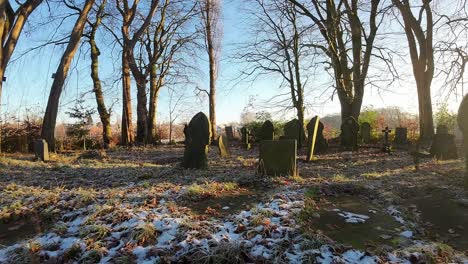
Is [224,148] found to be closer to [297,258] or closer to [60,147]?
[60,147]

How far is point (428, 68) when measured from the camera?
1906 cm

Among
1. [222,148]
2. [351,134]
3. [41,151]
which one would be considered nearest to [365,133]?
[351,134]

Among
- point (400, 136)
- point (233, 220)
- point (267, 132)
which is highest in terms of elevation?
point (267, 132)

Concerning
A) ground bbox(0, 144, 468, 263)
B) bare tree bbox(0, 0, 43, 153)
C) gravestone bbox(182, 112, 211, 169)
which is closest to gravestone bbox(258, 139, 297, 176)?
ground bbox(0, 144, 468, 263)

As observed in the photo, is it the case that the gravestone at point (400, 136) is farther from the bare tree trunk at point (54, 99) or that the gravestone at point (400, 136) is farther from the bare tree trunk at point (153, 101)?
the bare tree trunk at point (54, 99)

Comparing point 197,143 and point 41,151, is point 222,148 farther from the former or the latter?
point 41,151

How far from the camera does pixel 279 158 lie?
8.17 metres

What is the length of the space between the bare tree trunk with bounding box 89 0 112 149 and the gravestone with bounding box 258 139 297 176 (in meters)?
14.3

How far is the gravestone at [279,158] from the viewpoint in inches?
320

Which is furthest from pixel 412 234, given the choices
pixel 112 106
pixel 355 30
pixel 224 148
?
pixel 112 106

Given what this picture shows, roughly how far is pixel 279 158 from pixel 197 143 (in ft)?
8.14

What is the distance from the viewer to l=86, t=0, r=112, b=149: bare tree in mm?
20688

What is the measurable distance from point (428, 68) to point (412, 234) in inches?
675

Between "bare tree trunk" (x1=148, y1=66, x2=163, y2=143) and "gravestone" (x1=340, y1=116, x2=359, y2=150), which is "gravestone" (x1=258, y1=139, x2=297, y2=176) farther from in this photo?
"bare tree trunk" (x1=148, y1=66, x2=163, y2=143)
